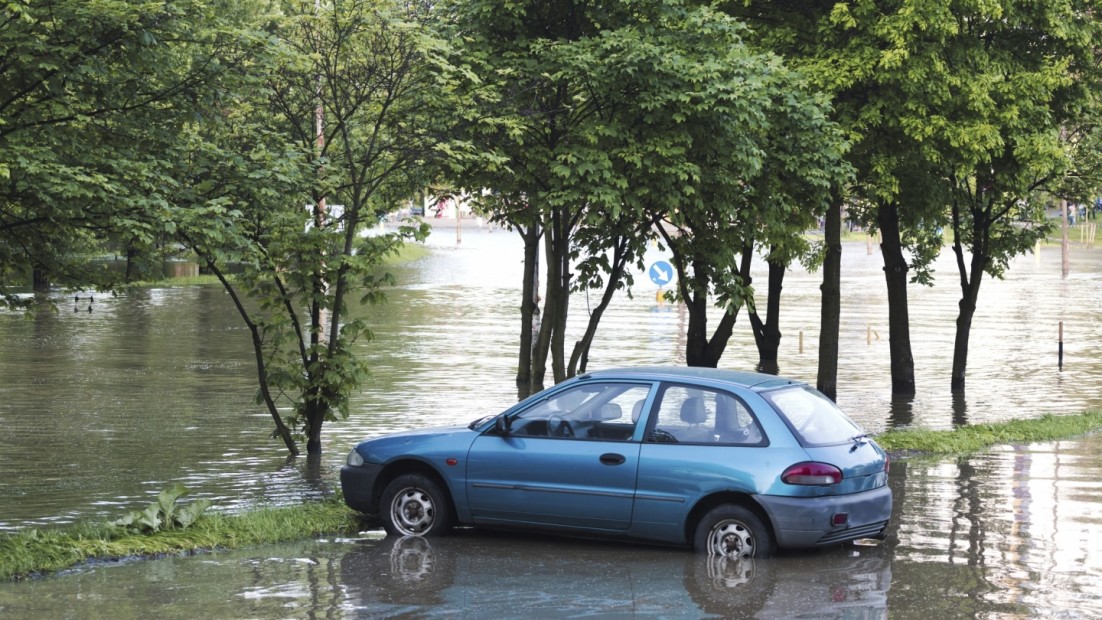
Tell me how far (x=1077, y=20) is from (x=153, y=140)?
52.5ft

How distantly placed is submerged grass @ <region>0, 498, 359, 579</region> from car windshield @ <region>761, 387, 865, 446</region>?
143 inches

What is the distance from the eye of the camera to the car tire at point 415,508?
10.9 meters

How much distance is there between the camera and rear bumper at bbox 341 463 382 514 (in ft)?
36.4

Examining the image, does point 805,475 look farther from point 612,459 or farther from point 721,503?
point 612,459

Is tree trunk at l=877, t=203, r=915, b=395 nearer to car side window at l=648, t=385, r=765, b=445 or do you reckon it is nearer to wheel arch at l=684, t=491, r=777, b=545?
car side window at l=648, t=385, r=765, b=445

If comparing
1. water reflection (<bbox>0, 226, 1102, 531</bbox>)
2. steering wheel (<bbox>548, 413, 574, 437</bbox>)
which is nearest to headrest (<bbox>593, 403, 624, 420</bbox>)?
steering wheel (<bbox>548, 413, 574, 437</bbox>)

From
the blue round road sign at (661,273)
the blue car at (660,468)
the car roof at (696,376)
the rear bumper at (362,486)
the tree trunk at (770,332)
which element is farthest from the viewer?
the blue round road sign at (661,273)

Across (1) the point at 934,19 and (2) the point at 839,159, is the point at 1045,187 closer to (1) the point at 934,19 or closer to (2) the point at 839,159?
(1) the point at 934,19

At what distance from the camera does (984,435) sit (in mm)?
17734

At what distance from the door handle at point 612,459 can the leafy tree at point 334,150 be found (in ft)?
15.9

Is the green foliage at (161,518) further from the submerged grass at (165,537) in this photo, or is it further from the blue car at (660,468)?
the blue car at (660,468)

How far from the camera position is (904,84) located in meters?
21.4

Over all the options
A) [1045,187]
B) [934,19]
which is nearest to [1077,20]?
[934,19]

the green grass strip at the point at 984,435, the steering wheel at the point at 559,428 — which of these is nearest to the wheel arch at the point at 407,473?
the steering wheel at the point at 559,428
